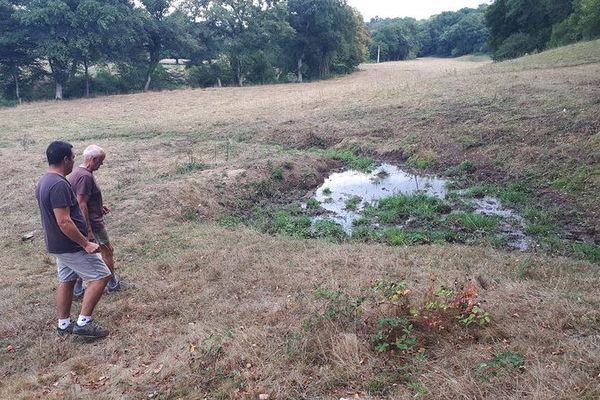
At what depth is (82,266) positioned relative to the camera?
461cm

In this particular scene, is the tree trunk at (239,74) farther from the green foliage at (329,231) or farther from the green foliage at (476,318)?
the green foliage at (476,318)

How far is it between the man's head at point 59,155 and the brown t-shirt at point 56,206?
0.35 feet

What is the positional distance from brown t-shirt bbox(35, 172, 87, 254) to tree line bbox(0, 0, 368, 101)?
2983 cm

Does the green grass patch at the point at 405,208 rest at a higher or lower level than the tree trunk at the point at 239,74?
lower

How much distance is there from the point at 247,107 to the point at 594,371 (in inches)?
903

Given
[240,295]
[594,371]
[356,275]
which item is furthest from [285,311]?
[594,371]

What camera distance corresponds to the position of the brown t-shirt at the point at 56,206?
4.25 m

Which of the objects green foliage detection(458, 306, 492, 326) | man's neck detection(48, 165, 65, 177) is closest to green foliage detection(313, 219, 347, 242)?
green foliage detection(458, 306, 492, 326)

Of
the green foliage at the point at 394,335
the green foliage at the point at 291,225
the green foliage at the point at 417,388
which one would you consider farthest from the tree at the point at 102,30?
the green foliage at the point at 417,388

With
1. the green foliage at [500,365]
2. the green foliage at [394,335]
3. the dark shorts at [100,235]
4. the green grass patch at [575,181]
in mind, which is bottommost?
the green grass patch at [575,181]

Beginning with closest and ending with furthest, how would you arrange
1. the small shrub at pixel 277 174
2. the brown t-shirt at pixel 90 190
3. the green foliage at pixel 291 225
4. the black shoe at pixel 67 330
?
1. the black shoe at pixel 67 330
2. the brown t-shirt at pixel 90 190
3. the green foliage at pixel 291 225
4. the small shrub at pixel 277 174

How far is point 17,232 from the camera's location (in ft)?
28.1

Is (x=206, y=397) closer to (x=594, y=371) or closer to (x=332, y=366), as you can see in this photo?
(x=332, y=366)

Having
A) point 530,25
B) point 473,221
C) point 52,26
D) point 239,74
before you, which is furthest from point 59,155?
point 530,25
